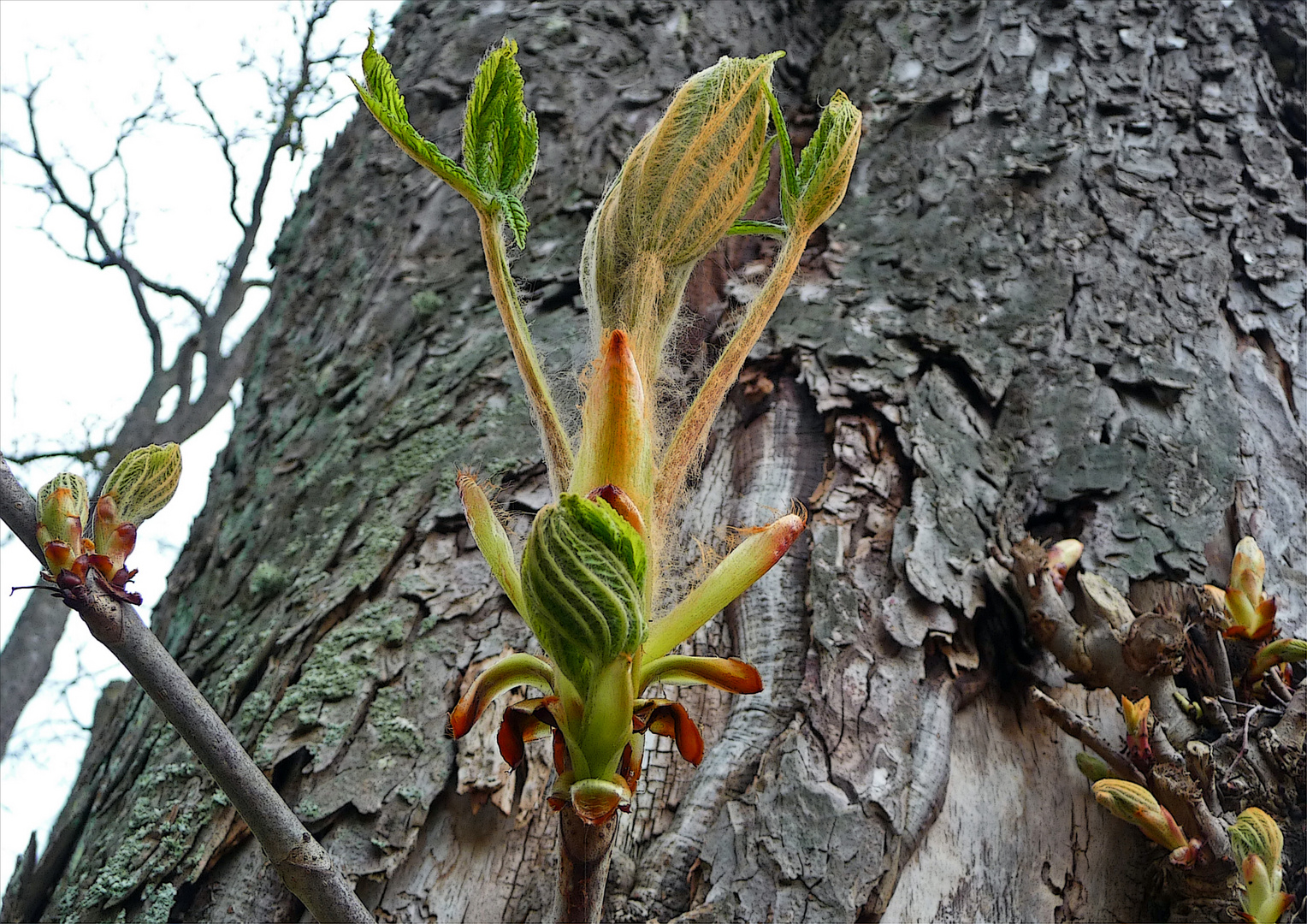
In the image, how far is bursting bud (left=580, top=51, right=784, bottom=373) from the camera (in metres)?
0.79

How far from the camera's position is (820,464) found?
1.48 meters

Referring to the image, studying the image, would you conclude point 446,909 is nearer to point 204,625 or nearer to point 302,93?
point 204,625

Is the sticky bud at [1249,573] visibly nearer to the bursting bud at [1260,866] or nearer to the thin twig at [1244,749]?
the thin twig at [1244,749]

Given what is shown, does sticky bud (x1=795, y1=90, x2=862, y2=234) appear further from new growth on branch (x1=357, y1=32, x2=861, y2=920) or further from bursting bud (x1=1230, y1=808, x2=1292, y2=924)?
bursting bud (x1=1230, y1=808, x2=1292, y2=924)

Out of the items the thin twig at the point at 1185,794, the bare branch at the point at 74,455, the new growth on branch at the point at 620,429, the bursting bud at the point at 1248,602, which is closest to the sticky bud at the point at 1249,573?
the bursting bud at the point at 1248,602

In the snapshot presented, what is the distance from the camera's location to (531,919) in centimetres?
109

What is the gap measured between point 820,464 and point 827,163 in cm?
72

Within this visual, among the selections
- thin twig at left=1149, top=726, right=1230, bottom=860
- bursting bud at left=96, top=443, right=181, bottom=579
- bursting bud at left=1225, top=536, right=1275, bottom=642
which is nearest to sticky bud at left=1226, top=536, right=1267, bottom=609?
bursting bud at left=1225, top=536, right=1275, bottom=642

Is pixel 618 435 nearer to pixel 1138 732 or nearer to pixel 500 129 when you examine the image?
pixel 500 129

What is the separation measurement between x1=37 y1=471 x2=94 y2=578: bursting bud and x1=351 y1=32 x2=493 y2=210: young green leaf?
0.33 metres

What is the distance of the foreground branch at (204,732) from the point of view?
59 cm

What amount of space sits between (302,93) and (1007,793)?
422 cm

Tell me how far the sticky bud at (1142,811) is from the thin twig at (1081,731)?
6cm

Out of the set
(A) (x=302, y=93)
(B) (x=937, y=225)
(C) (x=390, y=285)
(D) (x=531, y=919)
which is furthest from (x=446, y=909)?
(A) (x=302, y=93)
